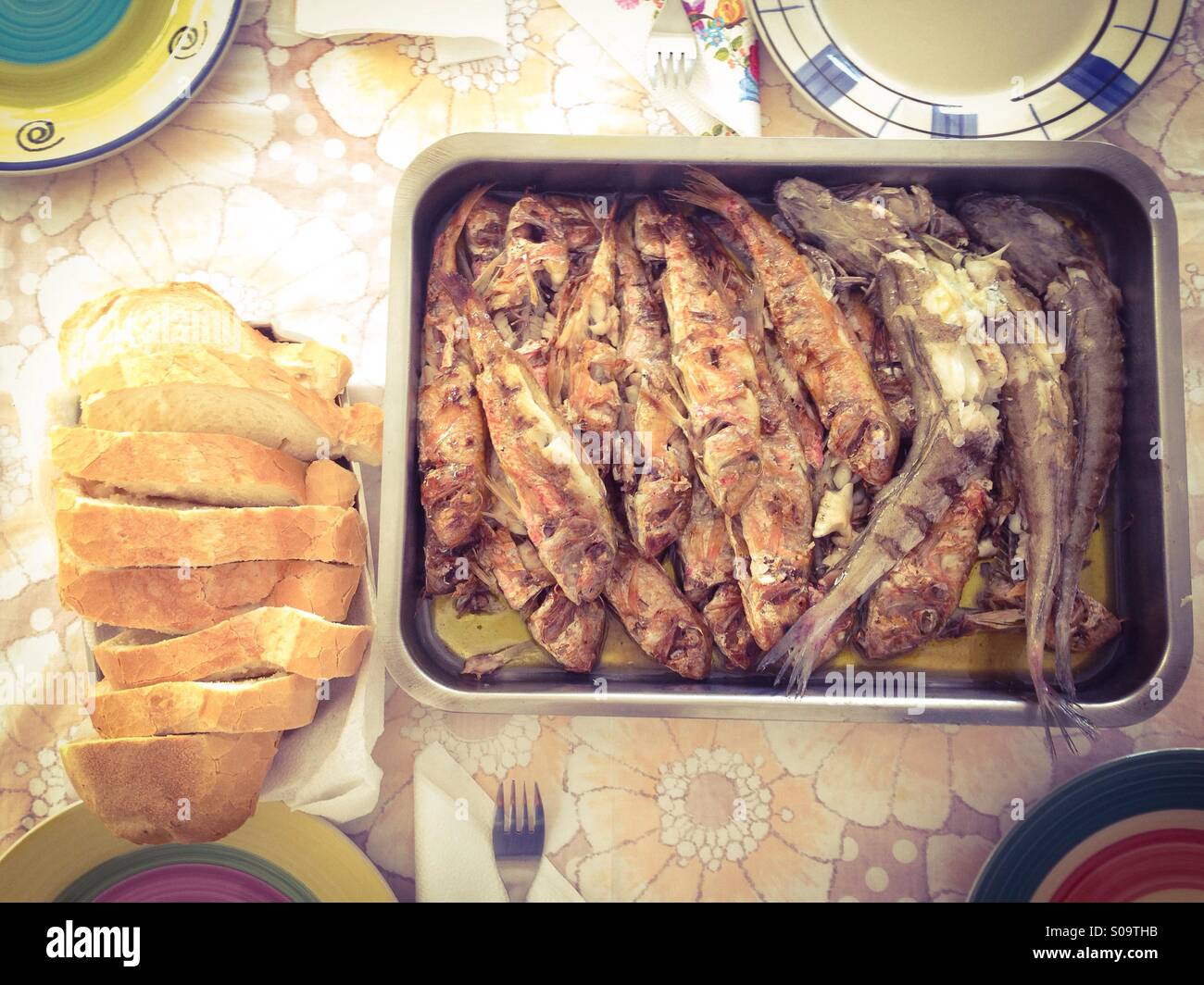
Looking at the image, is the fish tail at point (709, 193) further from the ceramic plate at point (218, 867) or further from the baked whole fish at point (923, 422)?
the ceramic plate at point (218, 867)

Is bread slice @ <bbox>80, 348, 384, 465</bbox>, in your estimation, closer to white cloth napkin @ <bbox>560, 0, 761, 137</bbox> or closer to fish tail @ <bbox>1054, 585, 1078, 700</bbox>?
white cloth napkin @ <bbox>560, 0, 761, 137</bbox>

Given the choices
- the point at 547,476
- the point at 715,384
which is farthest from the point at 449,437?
the point at 715,384

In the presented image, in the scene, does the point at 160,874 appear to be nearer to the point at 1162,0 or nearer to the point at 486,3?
the point at 486,3

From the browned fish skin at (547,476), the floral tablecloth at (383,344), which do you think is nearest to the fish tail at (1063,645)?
the floral tablecloth at (383,344)

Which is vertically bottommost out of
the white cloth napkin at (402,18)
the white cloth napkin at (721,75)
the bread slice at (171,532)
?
the bread slice at (171,532)

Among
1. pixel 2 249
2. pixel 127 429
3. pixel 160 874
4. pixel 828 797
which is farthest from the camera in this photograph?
pixel 2 249

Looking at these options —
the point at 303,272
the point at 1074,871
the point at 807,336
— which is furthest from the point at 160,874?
the point at 1074,871

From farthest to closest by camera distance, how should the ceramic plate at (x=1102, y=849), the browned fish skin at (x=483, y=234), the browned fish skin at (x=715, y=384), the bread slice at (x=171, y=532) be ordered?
1. the browned fish skin at (x=483, y=234)
2. the ceramic plate at (x=1102, y=849)
3. the browned fish skin at (x=715, y=384)
4. the bread slice at (x=171, y=532)
